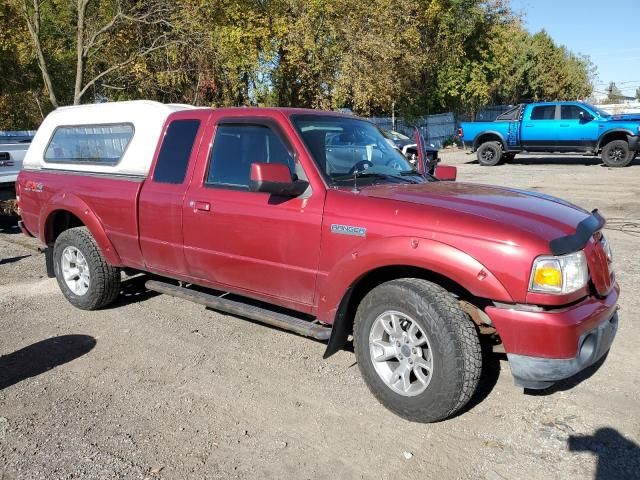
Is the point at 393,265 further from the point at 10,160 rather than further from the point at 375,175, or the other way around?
the point at 10,160

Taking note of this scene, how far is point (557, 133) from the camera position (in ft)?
57.8

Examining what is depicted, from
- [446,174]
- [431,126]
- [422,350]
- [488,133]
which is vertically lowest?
[422,350]

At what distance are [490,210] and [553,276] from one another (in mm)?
562

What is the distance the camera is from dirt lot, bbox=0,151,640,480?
116 inches

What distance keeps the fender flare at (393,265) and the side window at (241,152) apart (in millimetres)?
913

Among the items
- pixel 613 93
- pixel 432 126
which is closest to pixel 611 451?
pixel 432 126

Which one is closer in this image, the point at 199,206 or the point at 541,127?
the point at 199,206

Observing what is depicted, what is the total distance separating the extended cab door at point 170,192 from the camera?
4.45 metres

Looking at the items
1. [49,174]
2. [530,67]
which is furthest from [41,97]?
[530,67]

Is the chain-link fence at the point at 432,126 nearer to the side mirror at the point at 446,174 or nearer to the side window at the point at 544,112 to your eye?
the side window at the point at 544,112

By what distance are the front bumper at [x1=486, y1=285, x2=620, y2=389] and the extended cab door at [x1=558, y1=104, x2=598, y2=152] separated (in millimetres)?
15984

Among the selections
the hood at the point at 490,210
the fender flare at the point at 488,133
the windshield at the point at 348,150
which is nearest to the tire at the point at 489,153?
the fender flare at the point at 488,133

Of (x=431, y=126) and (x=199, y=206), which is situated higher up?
(x=431, y=126)

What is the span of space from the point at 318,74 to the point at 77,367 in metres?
19.9
